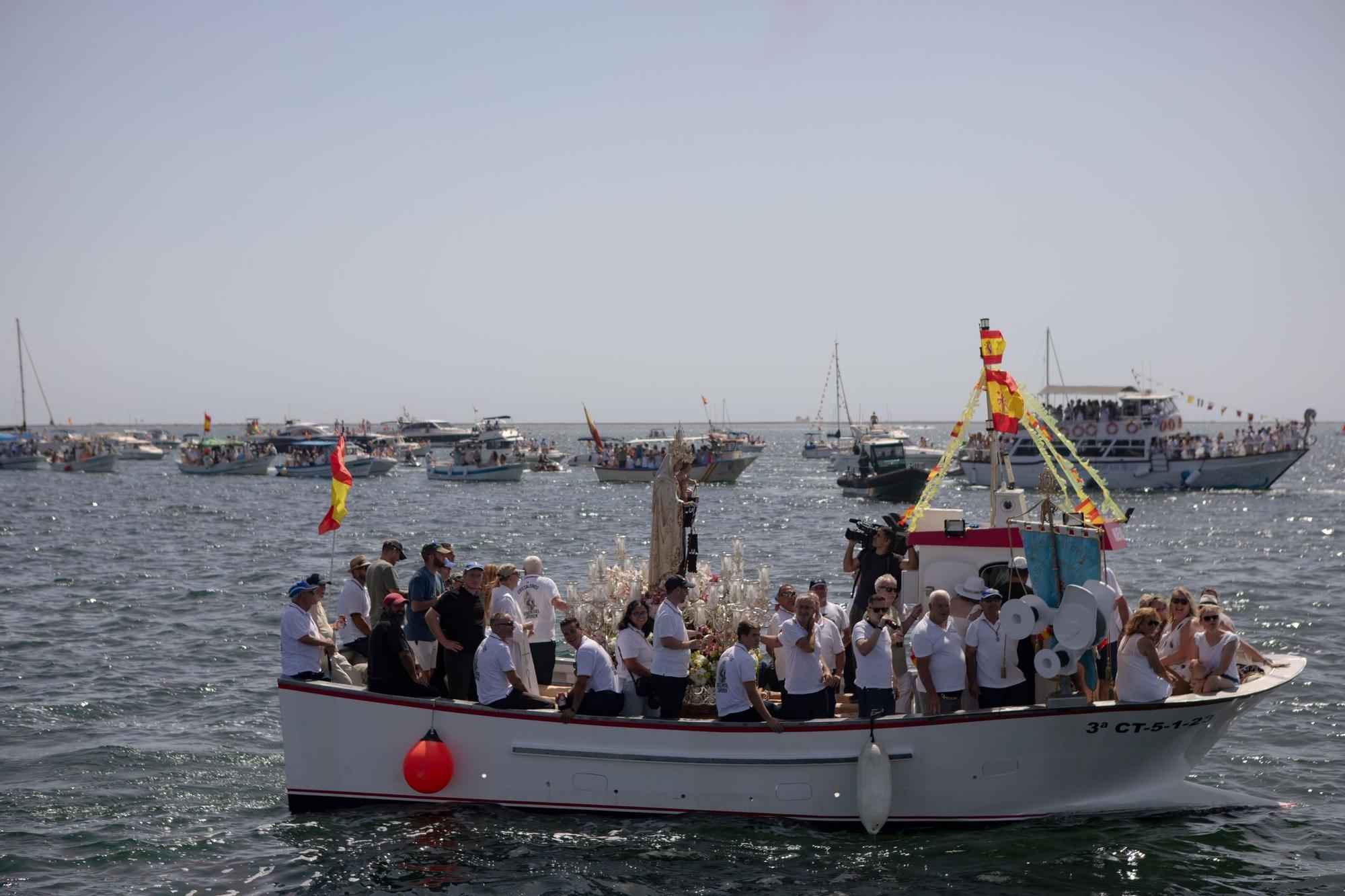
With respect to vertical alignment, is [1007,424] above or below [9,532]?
above

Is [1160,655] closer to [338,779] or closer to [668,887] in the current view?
[668,887]

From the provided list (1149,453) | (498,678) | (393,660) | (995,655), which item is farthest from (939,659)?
(1149,453)

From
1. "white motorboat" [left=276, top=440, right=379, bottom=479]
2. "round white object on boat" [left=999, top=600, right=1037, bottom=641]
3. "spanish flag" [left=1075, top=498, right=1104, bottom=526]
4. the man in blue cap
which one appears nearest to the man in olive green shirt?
the man in blue cap

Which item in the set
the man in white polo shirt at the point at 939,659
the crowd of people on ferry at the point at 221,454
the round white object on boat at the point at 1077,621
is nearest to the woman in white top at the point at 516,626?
the man in white polo shirt at the point at 939,659

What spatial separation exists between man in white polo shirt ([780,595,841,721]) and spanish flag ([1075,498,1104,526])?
254 cm

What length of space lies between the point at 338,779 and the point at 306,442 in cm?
7484

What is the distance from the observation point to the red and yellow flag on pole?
11.7 meters

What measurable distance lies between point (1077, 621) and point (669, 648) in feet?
10.6

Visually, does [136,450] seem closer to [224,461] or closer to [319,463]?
[224,461]

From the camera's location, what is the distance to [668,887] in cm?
902

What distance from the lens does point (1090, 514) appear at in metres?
10.1

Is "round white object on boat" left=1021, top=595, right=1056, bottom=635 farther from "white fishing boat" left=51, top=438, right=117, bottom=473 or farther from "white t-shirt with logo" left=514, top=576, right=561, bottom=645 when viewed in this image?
"white fishing boat" left=51, top=438, right=117, bottom=473

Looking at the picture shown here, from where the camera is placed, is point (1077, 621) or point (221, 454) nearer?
point (1077, 621)

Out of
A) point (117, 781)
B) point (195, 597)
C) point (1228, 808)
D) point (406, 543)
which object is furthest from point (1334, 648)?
point (406, 543)
